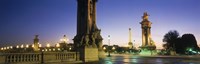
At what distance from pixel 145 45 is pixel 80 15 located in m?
52.3

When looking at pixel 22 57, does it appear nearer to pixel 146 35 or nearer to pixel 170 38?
pixel 146 35

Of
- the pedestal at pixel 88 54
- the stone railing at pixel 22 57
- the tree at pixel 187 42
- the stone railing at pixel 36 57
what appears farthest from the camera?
the tree at pixel 187 42

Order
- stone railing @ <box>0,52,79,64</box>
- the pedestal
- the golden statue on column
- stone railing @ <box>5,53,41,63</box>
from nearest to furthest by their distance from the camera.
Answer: stone railing @ <box>0,52,79,64</box>
stone railing @ <box>5,53,41,63</box>
the pedestal
the golden statue on column

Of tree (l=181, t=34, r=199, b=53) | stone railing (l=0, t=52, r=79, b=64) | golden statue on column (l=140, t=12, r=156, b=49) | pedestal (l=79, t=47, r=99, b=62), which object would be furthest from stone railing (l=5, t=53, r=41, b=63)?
Answer: tree (l=181, t=34, r=199, b=53)

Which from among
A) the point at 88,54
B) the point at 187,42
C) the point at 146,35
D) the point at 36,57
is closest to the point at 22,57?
the point at 36,57

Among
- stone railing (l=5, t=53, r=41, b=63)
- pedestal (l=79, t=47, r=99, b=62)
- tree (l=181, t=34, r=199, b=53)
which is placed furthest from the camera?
tree (l=181, t=34, r=199, b=53)

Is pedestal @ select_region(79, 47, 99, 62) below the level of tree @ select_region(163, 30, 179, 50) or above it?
below

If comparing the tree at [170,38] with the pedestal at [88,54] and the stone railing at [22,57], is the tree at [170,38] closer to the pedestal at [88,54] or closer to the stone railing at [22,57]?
the pedestal at [88,54]

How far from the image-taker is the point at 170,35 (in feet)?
367

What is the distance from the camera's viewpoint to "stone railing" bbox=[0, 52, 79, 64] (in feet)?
66.2

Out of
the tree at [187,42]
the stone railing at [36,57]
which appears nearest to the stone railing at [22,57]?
the stone railing at [36,57]

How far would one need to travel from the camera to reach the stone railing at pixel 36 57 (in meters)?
20.2

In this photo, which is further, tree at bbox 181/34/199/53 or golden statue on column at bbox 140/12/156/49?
tree at bbox 181/34/199/53

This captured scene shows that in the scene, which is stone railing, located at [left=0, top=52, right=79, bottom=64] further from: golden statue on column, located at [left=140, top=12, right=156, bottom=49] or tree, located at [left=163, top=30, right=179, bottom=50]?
tree, located at [left=163, top=30, right=179, bottom=50]
